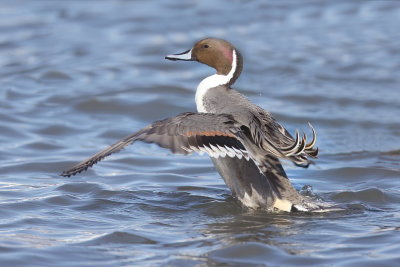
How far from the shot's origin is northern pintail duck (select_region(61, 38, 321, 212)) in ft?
17.7

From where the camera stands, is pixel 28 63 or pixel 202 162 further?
pixel 28 63

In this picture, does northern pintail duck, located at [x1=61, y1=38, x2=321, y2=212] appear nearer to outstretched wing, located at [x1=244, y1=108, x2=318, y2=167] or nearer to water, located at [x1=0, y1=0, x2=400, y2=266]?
outstretched wing, located at [x1=244, y1=108, x2=318, y2=167]

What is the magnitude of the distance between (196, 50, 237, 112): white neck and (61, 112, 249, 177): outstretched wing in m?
0.67

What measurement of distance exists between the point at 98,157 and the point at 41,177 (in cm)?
165

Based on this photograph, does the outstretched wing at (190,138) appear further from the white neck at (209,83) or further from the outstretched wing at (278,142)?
the white neck at (209,83)

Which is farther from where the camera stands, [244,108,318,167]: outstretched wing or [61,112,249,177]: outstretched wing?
[244,108,318,167]: outstretched wing

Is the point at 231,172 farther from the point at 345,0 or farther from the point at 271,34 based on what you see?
the point at 345,0

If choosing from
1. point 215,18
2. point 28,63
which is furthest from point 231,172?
point 215,18

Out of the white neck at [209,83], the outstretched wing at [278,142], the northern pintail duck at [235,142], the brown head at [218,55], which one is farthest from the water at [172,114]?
the brown head at [218,55]

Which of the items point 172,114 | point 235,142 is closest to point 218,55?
point 235,142

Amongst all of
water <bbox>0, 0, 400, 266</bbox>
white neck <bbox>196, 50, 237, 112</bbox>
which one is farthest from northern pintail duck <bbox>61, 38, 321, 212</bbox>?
water <bbox>0, 0, 400, 266</bbox>

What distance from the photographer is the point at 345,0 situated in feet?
45.2

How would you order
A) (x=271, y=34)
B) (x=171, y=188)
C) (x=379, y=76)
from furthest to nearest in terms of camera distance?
(x=271, y=34), (x=379, y=76), (x=171, y=188)

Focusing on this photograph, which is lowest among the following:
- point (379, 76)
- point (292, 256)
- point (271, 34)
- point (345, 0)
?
point (292, 256)
